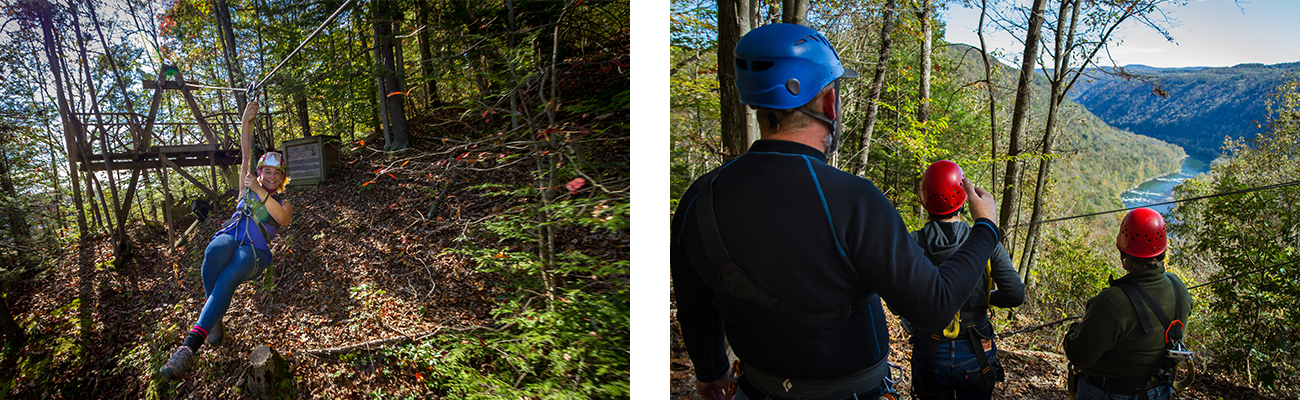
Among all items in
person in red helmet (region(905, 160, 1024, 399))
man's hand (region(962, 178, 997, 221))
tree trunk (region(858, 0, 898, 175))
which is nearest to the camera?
man's hand (region(962, 178, 997, 221))

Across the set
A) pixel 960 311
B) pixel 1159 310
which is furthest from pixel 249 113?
pixel 1159 310

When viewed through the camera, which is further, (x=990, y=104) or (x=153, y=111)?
(x=990, y=104)

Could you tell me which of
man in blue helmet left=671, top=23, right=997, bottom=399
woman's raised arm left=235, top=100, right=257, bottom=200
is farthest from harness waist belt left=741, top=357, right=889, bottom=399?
woman's raised arm left=235, top=100, right=257, bottom=200

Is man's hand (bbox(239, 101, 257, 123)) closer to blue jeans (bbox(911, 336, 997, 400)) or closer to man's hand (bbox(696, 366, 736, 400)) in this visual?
man's hand (bbox(696, 366, 736, 400))

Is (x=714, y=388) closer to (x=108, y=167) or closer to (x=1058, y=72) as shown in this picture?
(x=1058, y=72)

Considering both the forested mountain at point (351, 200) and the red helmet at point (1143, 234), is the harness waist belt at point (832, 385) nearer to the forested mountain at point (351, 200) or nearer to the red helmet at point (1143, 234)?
the forested mountain at point (351, 200)

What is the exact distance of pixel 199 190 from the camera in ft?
6.38

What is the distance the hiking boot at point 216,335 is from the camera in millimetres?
1943

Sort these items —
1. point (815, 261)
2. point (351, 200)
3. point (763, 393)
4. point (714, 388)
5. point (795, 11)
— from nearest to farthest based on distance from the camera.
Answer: point (815, 261)
point (763, 393)
point (714, 388)
point (351, 200)
point (795, 11)

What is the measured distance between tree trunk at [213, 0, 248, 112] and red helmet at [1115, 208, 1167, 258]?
334 centimetres

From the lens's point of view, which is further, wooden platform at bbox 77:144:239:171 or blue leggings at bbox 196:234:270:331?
blue leggings at bbox 196:234:270:331

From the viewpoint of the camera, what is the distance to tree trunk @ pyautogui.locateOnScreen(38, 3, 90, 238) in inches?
67.9

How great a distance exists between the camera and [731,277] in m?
1.16

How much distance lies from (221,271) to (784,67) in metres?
2.27
